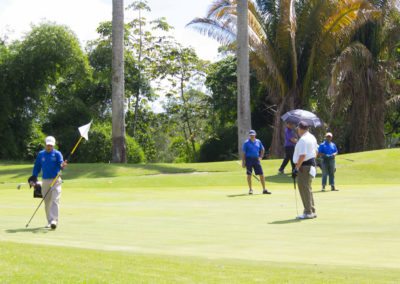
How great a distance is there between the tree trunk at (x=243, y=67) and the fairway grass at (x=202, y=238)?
13.0 meters

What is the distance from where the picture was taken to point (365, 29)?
142 feet

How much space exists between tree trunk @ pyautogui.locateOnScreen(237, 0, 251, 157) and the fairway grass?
1298 cm

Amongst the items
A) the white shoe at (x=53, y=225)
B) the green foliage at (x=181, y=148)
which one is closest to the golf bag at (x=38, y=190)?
the white shoe at (x=53, y=225)

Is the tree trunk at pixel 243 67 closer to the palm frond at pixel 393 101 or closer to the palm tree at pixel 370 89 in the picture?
the palm tree at pixel 370 89

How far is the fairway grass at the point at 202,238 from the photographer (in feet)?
26.7

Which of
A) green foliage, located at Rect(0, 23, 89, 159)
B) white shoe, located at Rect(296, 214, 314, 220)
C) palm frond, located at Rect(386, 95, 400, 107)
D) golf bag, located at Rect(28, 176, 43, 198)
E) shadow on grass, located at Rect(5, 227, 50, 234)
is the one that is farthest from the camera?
palm frond, located at Rect(386, 95, 400, 107)

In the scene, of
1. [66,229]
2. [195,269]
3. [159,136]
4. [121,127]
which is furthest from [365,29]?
[195,269]

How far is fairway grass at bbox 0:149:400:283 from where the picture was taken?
321 inches

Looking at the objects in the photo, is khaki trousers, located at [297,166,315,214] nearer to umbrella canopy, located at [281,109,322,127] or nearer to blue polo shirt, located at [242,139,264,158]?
blue polo shirt, located at [242,139,264,158]

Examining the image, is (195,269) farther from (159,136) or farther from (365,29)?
(159,136)

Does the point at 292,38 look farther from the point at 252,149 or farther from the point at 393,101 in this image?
the point at 252,149

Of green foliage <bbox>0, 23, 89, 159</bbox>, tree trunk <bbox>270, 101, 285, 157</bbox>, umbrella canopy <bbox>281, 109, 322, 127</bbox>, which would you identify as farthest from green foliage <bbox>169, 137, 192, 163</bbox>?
umbrella canopy <bbox>281, 109, 322, 127</bbox>

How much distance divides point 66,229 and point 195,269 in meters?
5.28

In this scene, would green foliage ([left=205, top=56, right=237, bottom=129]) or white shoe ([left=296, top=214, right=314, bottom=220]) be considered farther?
green foliage ([left=205, top=56, right=237, bottom=129])
